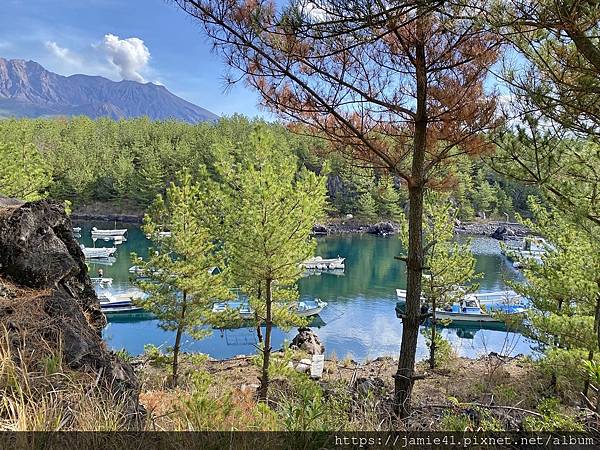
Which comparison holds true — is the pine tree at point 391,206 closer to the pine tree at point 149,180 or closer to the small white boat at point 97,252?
the pine tree at point 149,180

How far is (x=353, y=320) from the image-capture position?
57.5ft

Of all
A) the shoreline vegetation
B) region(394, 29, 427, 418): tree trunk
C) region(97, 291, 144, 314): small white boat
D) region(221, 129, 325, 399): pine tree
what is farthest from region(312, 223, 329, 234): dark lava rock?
region(394, 29, 427, 418): tree trunk

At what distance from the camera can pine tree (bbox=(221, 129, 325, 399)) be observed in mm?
7590

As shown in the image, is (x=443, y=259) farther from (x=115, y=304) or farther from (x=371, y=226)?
(x=371, y=226)

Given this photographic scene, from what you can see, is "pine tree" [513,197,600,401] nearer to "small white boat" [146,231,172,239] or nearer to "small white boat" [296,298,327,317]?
"small white boat" [146,231,172,239]

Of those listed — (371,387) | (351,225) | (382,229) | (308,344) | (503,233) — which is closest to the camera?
(371,387)

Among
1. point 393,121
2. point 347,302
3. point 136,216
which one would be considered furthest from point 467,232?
point 393,121

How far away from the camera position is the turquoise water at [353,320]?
14586 mm

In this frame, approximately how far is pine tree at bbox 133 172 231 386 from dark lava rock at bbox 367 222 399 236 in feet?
102

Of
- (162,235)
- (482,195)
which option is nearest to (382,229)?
(482,195)

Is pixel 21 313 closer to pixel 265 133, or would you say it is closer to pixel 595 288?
pixel 265 133

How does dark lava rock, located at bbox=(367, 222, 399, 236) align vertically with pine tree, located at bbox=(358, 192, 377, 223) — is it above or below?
below

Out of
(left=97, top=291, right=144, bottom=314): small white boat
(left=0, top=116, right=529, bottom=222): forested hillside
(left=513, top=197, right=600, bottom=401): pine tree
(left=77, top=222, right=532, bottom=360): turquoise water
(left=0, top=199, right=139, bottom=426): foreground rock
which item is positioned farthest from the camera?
(left=0, top=116, right=529, bottom=222): forested hillside

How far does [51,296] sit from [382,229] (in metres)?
37.3
